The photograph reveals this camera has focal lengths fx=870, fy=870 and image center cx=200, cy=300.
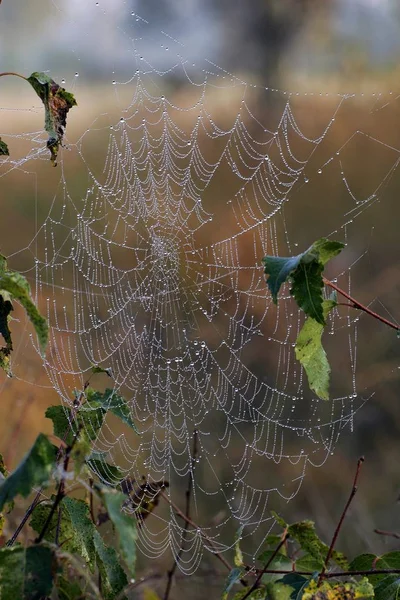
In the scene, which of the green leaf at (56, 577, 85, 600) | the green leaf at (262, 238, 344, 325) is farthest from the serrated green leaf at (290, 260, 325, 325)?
the green leaf at (56, 577, 85, 600)

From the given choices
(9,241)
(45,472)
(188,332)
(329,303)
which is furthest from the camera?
(9,241)

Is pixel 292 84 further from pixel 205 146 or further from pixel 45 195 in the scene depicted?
pixel 45 195

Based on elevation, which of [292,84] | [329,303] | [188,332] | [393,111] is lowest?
[329,303]

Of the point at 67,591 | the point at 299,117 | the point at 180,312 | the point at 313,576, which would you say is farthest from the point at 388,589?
the point at 299,117

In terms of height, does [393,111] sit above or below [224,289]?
above

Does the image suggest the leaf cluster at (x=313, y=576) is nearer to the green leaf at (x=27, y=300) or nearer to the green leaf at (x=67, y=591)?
the green leaf at (x=67, y=591)

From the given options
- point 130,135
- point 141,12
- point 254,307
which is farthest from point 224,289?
point 141,12
